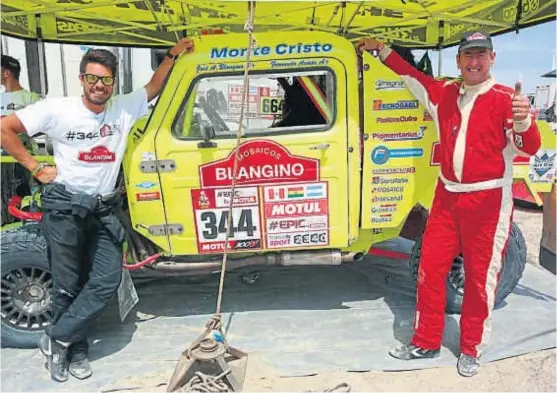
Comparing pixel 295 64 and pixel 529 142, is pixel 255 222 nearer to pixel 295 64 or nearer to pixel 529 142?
pixel 295 64

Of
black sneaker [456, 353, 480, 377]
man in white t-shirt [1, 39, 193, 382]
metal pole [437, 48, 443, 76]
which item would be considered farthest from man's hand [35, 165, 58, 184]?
metal pole [437, 48, 443, 76]

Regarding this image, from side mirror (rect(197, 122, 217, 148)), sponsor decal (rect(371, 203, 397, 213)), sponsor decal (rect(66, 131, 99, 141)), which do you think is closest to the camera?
sponsor decal (rect(66, 131, 99, 141))

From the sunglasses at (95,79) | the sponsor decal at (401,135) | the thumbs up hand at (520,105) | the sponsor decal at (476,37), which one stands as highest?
the sponsor decal at (476,37)

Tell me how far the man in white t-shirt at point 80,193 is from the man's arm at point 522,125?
2262 mm

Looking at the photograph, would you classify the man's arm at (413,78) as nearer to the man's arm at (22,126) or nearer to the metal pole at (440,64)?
the man's arm at (22,126)

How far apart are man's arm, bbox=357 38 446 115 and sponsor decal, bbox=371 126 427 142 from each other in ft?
0.73

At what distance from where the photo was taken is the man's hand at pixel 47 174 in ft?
10.1

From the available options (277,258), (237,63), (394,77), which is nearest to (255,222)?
(277,258)

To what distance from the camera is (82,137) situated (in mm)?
3066

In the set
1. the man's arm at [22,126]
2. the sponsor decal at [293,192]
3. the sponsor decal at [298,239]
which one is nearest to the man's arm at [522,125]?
the sponsor decal at [293,192]

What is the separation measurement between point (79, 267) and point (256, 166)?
132 cm

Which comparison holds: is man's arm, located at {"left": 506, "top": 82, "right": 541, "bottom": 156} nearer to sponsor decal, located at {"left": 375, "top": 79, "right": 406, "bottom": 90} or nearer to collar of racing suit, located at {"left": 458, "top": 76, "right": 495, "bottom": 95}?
collar of racing suit, located at {"left": 458, "top": 76, "right": 495, "bottom": 95}

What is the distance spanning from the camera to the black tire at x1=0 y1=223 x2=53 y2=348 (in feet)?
11.5

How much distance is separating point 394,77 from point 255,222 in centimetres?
141
